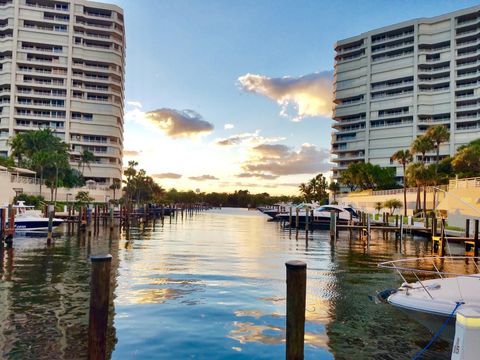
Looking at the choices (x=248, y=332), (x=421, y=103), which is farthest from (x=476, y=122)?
(x=248, y=332)

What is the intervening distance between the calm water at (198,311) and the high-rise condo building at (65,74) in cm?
10456

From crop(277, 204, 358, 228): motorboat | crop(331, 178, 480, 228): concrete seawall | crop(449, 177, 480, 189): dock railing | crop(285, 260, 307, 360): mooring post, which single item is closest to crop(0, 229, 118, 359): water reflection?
crop(285, 260, 307, 360): mooring post

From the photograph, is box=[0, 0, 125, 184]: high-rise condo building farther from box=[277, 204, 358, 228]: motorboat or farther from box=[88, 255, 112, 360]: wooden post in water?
box=[88, 255, 112, 360]: wooden post in water

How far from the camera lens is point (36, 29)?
122m

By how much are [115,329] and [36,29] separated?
423 ft

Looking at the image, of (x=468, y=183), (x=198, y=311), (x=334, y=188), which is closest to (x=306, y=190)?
(x=334, y=188)

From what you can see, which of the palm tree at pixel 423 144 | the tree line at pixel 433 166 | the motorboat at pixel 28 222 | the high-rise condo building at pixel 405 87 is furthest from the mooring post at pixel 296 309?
the high-rise condo building at pixel 405 87

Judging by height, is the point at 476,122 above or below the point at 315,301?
above

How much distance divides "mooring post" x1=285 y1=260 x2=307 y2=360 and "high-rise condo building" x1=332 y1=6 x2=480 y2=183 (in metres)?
128

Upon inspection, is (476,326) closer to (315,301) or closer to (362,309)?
(362,309)

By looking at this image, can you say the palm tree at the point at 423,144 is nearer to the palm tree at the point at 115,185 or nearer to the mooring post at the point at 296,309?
the mooring post at the point at 296,309

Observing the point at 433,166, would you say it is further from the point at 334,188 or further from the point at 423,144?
the point at 334,188

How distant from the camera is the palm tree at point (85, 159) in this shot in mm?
112844

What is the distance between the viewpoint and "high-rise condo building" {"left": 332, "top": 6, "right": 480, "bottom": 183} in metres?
127
